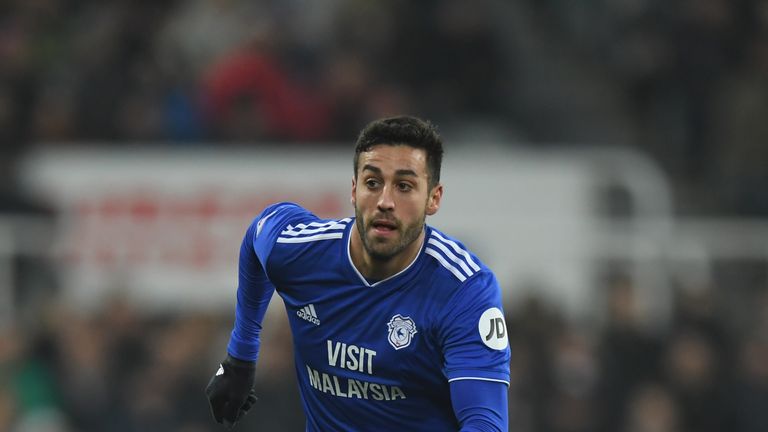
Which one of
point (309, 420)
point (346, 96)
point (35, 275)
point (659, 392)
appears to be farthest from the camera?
point (346, 96)

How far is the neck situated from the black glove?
806 mm

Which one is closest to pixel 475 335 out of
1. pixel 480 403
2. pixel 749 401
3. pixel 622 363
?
pixel 480 403

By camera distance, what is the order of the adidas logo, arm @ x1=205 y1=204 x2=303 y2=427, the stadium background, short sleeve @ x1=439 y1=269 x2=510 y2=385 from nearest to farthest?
1. short sleeve @ x1=439 y1=269 x2=510 y2=385
2. the adidas logo
3. arm @ x1=205 y1=204 x2=303 y2=427
4. the stadium background

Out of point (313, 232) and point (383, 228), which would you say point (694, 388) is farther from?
point (383, 228)

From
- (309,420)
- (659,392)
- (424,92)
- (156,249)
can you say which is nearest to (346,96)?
(424,92)

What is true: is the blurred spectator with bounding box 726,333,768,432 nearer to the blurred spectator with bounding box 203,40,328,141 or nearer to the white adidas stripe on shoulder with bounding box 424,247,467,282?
the blurred spectator with bounding box 203,40,328,141

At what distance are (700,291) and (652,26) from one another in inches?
140

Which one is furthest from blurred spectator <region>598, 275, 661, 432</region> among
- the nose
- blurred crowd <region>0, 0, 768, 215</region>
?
the nose

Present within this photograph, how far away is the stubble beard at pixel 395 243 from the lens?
527cm

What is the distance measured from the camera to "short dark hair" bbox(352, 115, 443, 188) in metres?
5.23

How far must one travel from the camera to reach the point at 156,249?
40.0 ft

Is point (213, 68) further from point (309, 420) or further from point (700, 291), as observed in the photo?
point (309, 420)

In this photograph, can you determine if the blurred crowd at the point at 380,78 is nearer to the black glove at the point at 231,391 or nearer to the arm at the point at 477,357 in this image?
the black glove at the point at 231,391

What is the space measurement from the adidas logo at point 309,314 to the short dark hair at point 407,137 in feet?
2.11
